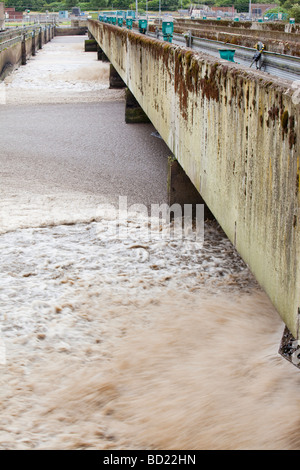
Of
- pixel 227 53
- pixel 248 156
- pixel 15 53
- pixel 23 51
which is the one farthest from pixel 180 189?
pixel 23 51

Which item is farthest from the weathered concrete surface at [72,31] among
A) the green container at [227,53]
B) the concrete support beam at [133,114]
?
the green container at [227,53]

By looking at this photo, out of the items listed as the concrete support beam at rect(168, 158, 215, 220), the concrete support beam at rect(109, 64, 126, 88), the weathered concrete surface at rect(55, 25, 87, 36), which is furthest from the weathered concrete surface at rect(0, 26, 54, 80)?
the weathered concrete surface at rect(55, 25, 87, 36)

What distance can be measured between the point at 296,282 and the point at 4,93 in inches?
617

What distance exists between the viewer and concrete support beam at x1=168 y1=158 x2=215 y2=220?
673cm

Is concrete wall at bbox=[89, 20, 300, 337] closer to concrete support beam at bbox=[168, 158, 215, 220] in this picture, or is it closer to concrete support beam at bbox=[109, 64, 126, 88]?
concrete support beam at bbox=[168, 158, 215, 220]

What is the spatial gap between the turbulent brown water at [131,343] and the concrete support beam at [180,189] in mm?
360

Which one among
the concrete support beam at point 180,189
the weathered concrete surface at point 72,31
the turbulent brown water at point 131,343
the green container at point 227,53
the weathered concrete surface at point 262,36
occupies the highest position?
the weathered concrete surface at point 72,31

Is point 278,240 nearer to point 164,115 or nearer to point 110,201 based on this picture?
point 164,115

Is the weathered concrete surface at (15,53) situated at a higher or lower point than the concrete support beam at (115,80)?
higher

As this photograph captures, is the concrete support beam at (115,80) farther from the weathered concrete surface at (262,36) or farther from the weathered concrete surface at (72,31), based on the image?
the weathered concrete surface at (72,31)

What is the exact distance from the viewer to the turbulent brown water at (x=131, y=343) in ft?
11.5

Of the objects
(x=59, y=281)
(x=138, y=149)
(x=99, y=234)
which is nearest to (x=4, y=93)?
(x=138, y=149)

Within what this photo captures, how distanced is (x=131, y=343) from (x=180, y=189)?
2743 millimetres

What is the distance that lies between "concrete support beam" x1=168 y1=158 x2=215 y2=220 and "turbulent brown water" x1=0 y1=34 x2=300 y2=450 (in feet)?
1.18
